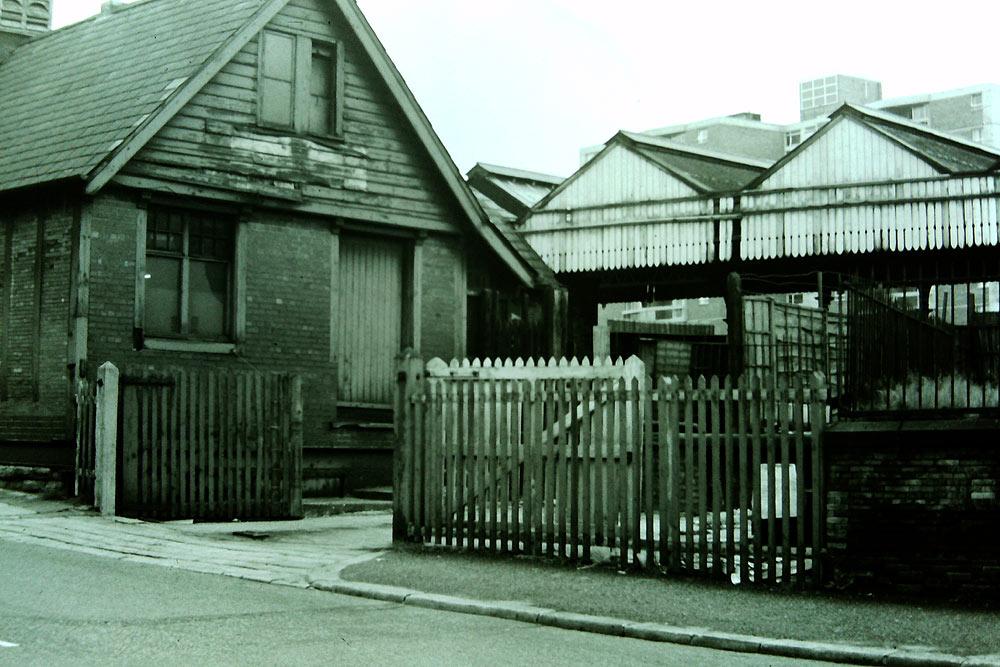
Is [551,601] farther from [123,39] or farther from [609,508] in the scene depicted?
[123,39]

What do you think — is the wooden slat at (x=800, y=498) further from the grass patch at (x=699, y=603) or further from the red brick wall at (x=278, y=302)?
the red brick wall at (x=278, y=302)

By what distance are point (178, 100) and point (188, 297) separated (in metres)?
2.83

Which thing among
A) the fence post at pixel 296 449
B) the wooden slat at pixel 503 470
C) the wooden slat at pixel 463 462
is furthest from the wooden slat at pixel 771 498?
the fence post at pixel 296 449

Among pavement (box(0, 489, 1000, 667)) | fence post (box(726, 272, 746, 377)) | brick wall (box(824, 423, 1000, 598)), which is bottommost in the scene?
pavement (box(0, 489, 1000, 667))

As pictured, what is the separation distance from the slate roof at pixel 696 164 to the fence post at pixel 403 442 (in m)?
13.1

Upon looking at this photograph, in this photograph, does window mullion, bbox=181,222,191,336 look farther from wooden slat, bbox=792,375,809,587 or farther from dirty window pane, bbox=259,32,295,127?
wooden slat, bbox=792,375,809,587

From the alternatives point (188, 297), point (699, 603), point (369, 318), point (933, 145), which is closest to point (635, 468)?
point (699, 603)

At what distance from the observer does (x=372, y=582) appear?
35.4ft

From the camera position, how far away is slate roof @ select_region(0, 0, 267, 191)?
18406 mm

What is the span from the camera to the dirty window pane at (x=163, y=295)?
729 inches

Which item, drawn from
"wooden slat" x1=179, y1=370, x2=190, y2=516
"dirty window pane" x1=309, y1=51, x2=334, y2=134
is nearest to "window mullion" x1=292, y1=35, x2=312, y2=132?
"dirty window pane" x1=309, y1=51, x2=334, y2=134

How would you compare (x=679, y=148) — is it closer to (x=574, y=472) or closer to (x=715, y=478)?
(x=574, y=472)

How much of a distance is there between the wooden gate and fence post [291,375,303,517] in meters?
0.01

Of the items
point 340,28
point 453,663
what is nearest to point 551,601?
point 453,663
